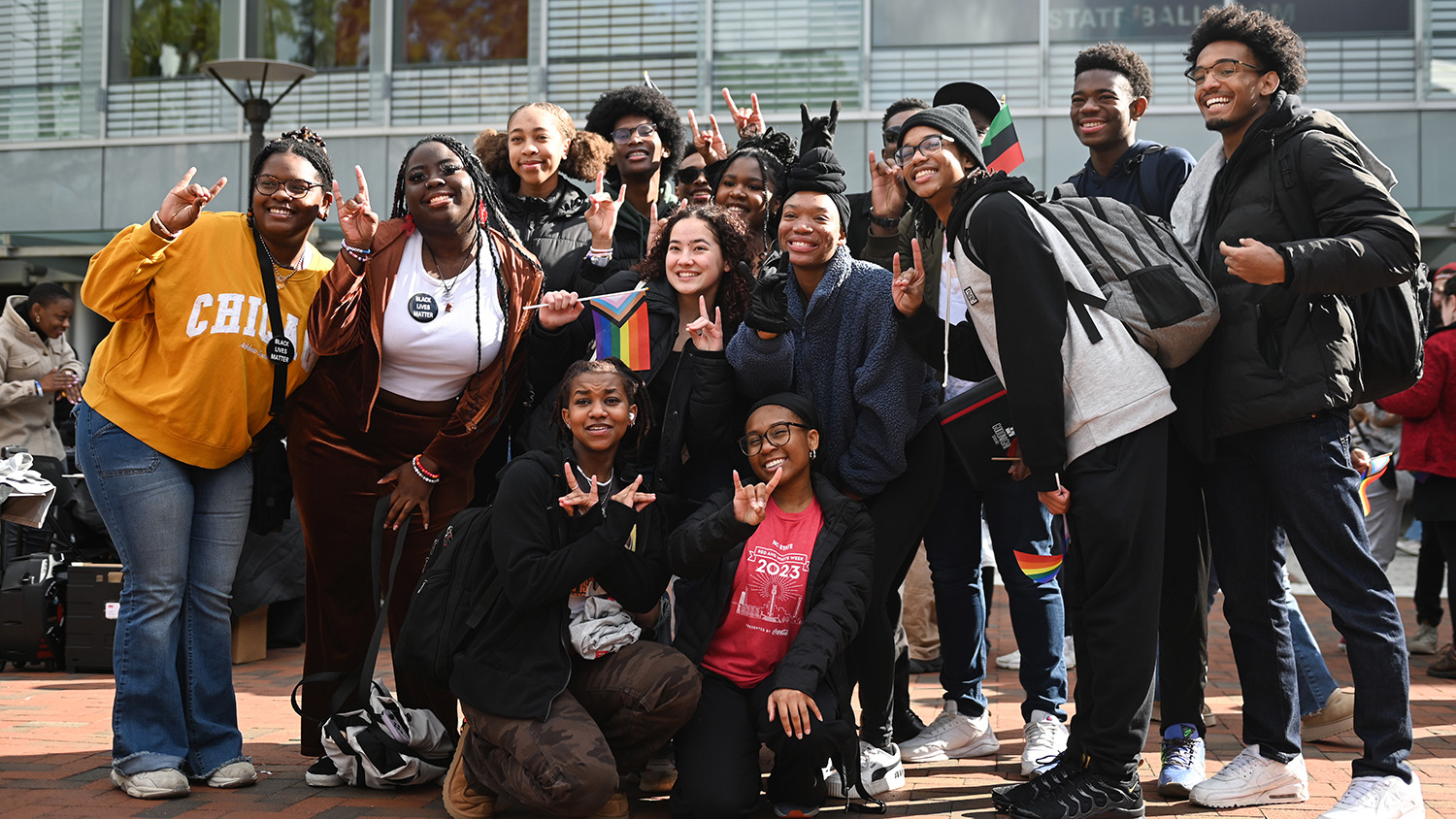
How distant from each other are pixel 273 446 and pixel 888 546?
2.18 m

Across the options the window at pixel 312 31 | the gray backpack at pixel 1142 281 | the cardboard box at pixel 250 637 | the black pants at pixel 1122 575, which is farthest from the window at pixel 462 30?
the black pants at pixel 1122 575

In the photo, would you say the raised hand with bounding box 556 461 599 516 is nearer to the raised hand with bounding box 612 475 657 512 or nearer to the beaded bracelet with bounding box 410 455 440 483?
the raised hand with bounding box 612 475 657 512

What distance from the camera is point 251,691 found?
6.11 meters

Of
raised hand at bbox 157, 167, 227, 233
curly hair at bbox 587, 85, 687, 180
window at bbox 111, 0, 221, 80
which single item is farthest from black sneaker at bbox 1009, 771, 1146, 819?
window at bbox 111, 0, 221, 80

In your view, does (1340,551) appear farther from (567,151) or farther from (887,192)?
(567,151)

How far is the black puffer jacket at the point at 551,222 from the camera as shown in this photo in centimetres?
500

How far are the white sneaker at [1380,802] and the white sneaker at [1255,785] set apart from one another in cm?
30

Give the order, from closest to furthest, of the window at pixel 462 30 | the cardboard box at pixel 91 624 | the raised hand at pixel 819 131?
the raised hand at pixel 819 131, the cardboard box at pixel 91 624, the window at pixel 462 30

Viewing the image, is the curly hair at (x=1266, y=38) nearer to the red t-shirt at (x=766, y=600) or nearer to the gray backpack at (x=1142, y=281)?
the gray backpack at (x=1142, y=281)

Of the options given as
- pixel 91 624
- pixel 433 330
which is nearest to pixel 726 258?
pixel 433 330

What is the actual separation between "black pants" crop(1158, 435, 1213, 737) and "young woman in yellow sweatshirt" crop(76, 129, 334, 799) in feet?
9.70

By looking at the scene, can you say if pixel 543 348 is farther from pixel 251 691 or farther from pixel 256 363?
pixel 251 691

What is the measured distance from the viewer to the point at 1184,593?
402 centimetres

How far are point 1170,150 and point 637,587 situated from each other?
2590 mm
